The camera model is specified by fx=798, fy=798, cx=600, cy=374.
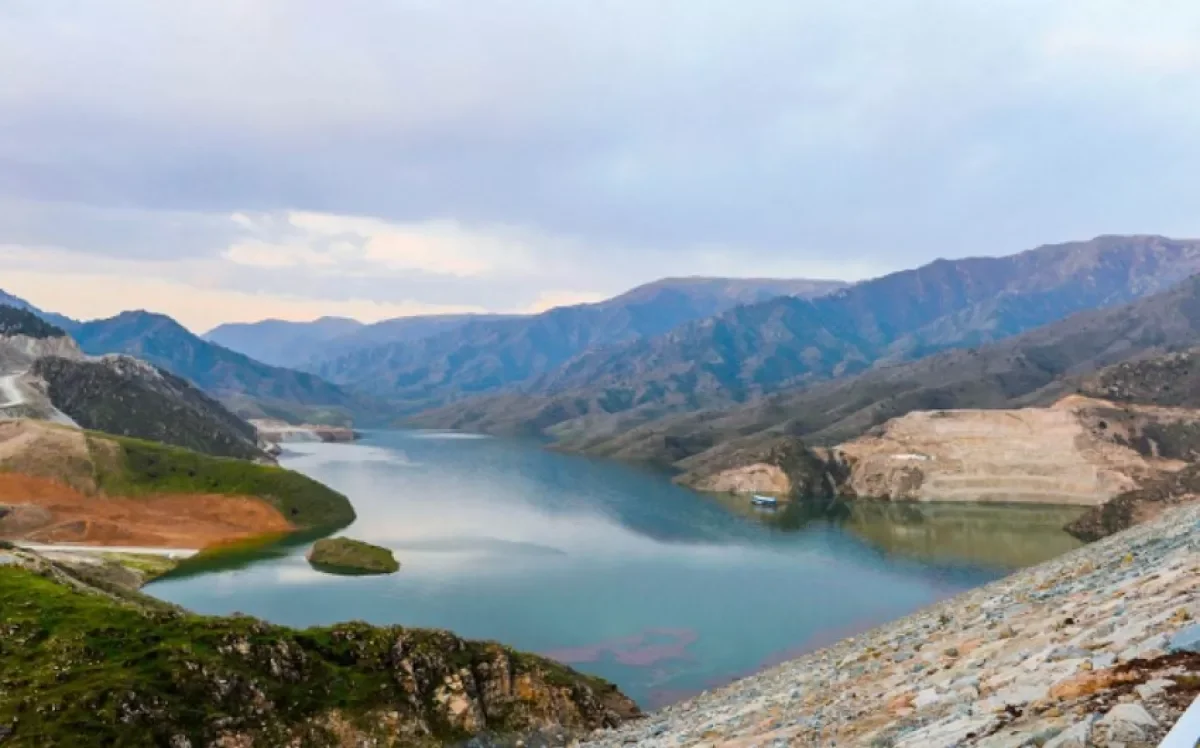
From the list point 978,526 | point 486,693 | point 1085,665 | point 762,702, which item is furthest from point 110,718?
point 978,526

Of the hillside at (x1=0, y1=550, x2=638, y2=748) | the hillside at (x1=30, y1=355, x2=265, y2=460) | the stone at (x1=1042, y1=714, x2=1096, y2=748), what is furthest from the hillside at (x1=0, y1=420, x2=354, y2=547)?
the stone at (x1=1042, y1=714, x2=1096, y2=748)

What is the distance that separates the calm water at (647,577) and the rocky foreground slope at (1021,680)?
34.8m

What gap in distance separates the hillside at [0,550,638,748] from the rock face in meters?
156

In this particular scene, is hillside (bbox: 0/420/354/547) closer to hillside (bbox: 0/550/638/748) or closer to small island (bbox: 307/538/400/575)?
small island (bbox: 307/538/400/575)

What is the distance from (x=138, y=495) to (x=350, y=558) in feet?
179

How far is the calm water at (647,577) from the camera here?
73.4 metres

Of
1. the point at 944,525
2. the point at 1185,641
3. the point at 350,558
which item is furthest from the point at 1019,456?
the point at 1185,641

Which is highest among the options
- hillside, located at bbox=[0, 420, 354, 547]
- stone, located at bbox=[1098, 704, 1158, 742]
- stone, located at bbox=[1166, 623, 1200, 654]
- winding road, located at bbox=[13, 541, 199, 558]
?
stone, located at bbox=[1166, 623, 1200, 654]

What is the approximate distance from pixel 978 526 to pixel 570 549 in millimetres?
81103

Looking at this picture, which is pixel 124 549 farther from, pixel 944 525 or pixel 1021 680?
pixel 944 525

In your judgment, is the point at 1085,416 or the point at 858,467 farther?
the point at 858,467

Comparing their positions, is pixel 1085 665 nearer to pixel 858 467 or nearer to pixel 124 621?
pixel 124 621

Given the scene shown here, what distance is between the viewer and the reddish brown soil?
121m

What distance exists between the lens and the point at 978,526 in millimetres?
148625
